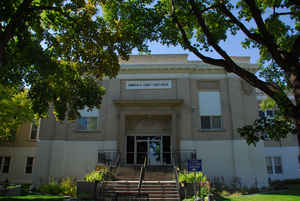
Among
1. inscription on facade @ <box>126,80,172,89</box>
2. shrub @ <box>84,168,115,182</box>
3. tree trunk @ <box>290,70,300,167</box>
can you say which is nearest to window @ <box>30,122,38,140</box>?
inscription on facade @ <box>126,80,172,89</box>

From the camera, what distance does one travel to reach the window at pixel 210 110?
70.6 feet

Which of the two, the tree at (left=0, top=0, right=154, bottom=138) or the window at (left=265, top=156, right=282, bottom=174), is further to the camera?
the window at (left=265, top=156, right=282, bottom=174)

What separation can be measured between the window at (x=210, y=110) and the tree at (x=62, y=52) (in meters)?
11.5

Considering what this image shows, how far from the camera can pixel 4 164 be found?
2697 centimetres

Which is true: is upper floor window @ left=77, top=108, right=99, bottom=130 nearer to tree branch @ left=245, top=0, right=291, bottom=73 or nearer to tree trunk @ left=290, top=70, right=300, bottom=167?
tree branch @ left=245, top=0, right=291, bottom=73

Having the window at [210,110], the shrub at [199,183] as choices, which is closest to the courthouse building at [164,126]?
the window at [210,110]

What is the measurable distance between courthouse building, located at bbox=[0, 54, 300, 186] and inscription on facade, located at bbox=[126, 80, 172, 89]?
0.27ft

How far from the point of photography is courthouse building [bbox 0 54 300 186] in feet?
67.5

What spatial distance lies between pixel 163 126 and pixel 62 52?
42.0 feet

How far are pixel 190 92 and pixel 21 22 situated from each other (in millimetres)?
15253

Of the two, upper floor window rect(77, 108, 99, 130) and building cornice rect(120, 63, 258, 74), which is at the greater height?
building cornice rect(120, 63, 258, 74)

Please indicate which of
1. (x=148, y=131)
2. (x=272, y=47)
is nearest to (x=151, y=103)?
(x=148, y=131)

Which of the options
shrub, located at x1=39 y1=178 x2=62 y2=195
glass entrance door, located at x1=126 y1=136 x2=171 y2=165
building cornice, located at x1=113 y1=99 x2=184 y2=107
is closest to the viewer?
shrub, located at x1=39 y1=178 x2=62 y2=195

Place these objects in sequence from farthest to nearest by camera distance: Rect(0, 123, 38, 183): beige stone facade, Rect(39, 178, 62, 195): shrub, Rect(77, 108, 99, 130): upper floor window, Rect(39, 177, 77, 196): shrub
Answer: Rect(0, 123, 38, 183): beige stone facade < Rect(77, 108, 99, 130): upper floor window < Rect(39, 178, 62, 195): shrub < Rect(39, 177, 77, 196): shrub
